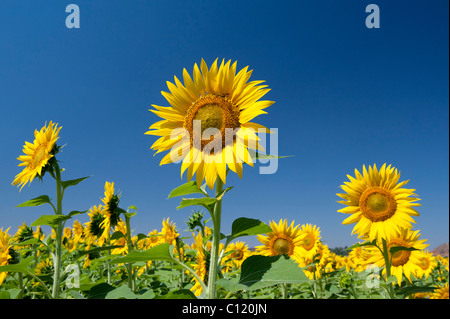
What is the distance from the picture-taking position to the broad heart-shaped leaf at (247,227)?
1786mm

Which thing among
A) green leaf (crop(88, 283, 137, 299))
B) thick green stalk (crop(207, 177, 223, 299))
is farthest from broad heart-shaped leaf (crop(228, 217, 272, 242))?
green leaf (crop(88, 283, 137, 299))

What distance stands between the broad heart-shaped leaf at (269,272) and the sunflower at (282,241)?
310 cm

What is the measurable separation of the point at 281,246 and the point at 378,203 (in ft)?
5.46

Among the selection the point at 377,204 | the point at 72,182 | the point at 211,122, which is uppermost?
the point at 211,122

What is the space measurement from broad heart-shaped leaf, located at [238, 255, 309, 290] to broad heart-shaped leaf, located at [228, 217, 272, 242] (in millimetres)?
143

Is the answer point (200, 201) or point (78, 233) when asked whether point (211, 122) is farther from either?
point (78, 233)

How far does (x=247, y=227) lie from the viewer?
5.94ft

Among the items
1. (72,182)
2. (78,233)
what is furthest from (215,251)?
(78,233)

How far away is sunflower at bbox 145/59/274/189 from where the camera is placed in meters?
1.85

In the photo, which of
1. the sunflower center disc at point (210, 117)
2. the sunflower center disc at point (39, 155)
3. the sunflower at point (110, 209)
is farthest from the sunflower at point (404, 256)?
the sunflower center disc at point (39, 155)
